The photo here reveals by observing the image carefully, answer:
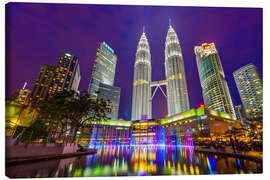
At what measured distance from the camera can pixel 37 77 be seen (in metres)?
71.8

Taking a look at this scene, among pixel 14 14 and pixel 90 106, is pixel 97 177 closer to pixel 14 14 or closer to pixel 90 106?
pixel 14 14

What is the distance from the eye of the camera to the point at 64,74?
7056 cm

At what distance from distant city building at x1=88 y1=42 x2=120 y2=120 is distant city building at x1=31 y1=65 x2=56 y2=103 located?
24.5 meters

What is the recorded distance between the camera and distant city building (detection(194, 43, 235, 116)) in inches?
2741

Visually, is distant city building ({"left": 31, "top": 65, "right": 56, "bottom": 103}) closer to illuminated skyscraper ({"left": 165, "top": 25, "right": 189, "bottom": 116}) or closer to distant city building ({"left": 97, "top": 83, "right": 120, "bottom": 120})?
distant city building ({"left": 97, "top": 83, "right": 120, "bottom": 120})

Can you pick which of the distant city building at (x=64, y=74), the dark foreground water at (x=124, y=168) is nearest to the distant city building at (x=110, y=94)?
the distant city building at (x=64, y=74)

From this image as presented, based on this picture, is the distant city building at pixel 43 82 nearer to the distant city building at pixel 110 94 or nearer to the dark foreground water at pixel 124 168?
the distant city building at pixel 110 94

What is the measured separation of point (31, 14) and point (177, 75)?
3274 inches

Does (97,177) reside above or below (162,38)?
below

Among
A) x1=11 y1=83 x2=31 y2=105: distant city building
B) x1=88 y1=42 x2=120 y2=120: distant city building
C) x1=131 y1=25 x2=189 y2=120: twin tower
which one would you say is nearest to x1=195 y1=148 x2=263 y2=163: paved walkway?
x1=11 y1=83 x2=31 y2=105: distant city building

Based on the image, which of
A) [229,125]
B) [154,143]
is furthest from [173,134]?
[229,125]

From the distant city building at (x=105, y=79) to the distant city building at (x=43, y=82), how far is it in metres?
24.5

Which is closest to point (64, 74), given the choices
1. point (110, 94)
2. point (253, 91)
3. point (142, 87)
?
point (110, 94)

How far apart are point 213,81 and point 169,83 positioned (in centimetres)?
2693
